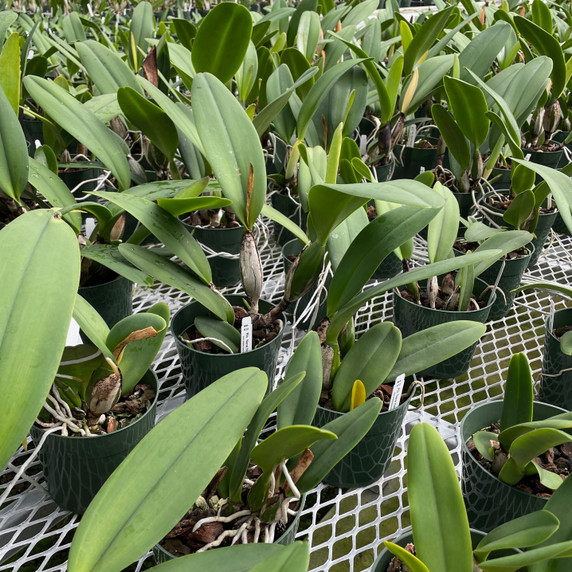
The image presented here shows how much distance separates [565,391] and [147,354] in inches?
25.0

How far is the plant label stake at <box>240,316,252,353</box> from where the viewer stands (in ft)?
2.45

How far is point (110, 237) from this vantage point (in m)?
0.89

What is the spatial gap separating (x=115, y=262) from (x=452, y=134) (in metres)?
0.73

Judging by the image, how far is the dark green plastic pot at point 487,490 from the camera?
613 mm

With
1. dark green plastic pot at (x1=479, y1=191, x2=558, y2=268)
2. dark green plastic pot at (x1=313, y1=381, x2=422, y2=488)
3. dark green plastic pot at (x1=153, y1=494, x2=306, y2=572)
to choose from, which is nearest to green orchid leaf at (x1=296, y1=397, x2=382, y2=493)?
dark green plastic pot at (x1=153, y1=494, x2=306, y2=572)

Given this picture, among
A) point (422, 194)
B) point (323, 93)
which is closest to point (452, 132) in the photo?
point (323, 93)

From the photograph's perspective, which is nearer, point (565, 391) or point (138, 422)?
point (138, 422)

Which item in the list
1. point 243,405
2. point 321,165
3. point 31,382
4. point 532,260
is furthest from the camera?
point 532,260

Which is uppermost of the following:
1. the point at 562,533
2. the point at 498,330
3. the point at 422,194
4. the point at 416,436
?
the point at 422,194

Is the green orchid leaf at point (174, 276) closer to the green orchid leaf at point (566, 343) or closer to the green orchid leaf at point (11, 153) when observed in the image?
the green orchid leaf at point (11, 153)

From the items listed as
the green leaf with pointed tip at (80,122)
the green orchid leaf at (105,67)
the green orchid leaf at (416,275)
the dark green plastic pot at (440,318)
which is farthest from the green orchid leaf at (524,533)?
the green orchid leaf at (105,67)

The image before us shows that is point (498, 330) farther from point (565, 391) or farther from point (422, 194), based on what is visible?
point (422, 194)

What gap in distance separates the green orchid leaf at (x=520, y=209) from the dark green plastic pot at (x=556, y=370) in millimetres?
216

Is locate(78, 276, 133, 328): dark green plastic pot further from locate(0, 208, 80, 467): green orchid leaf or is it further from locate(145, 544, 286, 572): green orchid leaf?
locate(145, 544, 286, 572): green orchid leaf
